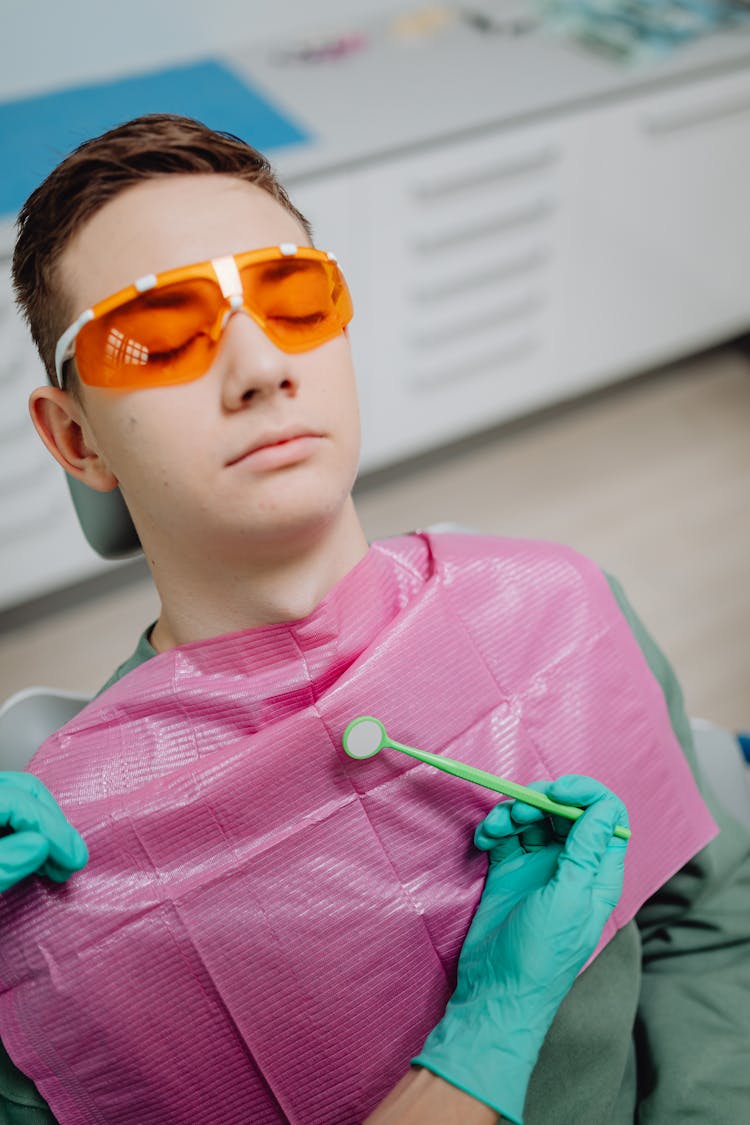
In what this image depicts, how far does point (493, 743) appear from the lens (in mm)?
1007

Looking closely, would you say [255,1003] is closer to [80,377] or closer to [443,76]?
[80,377]

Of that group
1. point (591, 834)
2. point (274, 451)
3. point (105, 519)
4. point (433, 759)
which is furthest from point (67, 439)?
point (591, 834)

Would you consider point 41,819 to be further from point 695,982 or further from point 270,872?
point 695,982

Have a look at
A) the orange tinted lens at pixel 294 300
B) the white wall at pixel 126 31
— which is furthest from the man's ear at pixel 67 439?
the white wall at pixel 126 31

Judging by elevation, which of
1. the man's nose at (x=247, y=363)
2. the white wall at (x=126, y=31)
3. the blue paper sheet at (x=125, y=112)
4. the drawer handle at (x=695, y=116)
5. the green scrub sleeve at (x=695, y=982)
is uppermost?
the white wall at (x=126, y=31)

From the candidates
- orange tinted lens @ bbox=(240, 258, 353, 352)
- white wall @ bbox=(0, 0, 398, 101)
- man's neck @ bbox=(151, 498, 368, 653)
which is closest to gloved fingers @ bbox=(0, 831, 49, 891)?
man's neck @ bbox=(151, 498, 368, 653)

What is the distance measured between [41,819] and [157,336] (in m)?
0.41

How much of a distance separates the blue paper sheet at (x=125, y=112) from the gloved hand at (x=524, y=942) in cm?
148

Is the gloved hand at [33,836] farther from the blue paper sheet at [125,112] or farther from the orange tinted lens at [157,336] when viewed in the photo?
the blue paper sheet at [125,112]

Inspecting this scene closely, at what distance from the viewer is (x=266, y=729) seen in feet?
3.14

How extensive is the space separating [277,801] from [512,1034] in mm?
273

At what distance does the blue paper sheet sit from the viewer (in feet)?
6.51

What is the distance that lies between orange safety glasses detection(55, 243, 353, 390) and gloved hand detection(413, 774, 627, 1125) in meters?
0.48

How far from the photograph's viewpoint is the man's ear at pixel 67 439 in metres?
1.03
